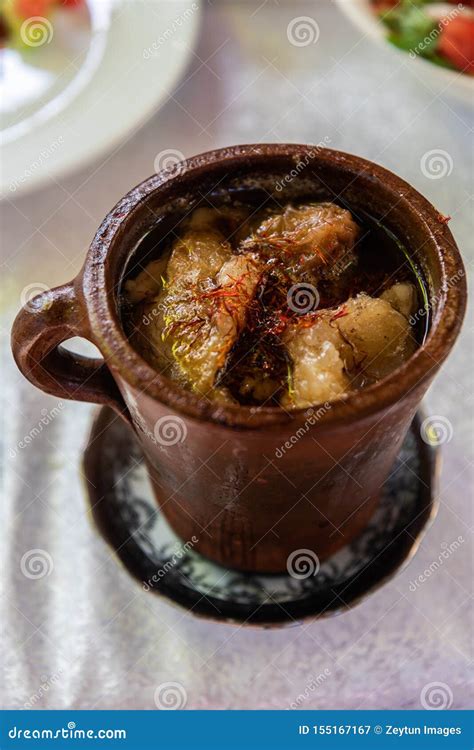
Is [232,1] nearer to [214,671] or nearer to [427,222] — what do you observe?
[427,222]

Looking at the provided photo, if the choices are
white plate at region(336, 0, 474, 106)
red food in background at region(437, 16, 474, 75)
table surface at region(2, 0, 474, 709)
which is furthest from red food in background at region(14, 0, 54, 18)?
red food in background at region(437, 16, 474, 75)

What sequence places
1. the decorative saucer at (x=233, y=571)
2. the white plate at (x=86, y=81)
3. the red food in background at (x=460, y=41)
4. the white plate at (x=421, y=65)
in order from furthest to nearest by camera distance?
the red food in background at (x=460, y=41), the white plate at (x=421, y=65), the white plate at (x=86, y=81), the decorative saucer at (x=233, y=571)

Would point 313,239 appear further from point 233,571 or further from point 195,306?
point 233,571

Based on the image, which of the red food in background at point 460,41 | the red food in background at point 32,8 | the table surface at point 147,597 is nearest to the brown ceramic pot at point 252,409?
the table surface at point 147,597

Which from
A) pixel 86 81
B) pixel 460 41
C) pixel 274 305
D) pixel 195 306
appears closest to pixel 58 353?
pixel 195 306

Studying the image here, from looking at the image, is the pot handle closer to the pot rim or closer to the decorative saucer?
the pot rim

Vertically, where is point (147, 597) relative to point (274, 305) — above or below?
below

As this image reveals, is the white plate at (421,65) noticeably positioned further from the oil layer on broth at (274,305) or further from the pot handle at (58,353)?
the pot handle at (58,353)
